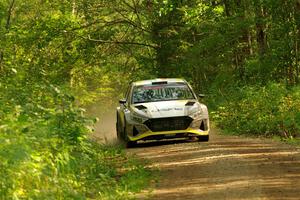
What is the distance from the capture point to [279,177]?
35.0 feet

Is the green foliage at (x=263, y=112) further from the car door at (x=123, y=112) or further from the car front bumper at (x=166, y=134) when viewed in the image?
the car door at (x=123, y=112)

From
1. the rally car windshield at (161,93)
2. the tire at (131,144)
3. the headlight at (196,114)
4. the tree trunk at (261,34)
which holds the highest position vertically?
the tree trunk at (261,34)

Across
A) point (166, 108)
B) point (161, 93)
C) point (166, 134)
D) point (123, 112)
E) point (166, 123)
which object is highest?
point (161, 93)

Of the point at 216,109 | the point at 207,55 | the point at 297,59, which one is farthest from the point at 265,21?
the point at 207,55

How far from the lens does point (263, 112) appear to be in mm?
20891

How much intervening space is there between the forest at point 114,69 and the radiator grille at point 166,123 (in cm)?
109

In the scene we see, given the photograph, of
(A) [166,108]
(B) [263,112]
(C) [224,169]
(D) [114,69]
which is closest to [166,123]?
(A) [166,108]

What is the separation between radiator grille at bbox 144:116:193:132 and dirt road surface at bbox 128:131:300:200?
0.44 m

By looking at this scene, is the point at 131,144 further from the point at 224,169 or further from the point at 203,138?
the point at 224,169

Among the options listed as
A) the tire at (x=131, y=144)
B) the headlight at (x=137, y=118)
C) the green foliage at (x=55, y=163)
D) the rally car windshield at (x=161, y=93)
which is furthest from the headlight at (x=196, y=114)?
the green foliage at (x=55, y=163)

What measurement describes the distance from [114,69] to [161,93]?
18.0m

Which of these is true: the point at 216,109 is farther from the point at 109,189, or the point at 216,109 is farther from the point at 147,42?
the point at 109,189

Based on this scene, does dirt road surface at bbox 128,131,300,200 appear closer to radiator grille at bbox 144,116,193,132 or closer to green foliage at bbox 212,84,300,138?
radiator grille at bbox 144,116,193,132

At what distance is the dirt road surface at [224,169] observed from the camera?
31.2 feet
